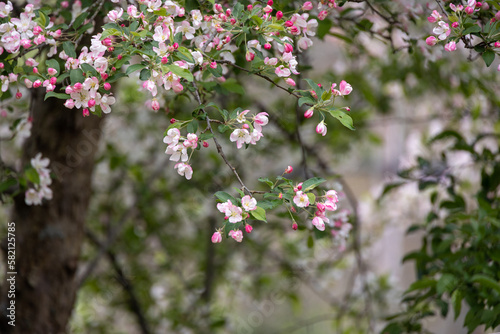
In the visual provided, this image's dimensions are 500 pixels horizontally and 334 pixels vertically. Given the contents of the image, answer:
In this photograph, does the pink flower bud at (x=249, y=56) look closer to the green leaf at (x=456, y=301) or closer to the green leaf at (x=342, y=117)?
the green leaf at (x=342, y=117)

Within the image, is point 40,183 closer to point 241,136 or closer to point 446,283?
point 241,136

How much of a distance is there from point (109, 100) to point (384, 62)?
185cm

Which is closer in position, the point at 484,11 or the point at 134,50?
the point at 134,50

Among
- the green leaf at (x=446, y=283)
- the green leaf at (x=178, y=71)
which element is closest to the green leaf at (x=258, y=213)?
the green leaf at (x=178, y=71)

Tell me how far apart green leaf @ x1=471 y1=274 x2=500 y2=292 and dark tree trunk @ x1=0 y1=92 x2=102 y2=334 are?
112 cm

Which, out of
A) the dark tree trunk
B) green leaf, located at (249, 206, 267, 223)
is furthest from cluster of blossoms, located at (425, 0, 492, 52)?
the dark tree trunk

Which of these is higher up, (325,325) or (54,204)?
(54,204)

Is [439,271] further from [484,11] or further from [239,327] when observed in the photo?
[239,327]

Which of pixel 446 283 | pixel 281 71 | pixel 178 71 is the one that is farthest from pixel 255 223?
pixel 178 71

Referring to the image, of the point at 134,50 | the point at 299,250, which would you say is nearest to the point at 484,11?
the point at 134,50

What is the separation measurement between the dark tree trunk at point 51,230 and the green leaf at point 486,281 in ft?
3.69

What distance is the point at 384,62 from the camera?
2525 mm

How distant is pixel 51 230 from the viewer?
1586 millimetres

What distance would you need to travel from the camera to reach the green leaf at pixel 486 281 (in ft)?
3.70
